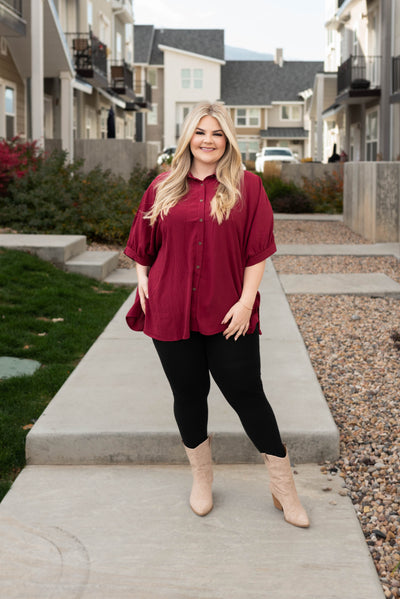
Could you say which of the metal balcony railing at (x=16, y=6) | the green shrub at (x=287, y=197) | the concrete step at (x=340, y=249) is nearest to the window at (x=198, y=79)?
the green shrub at (x=287, y=197)

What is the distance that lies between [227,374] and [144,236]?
666mm

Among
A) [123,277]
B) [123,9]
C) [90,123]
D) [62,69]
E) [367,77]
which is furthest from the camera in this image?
[123,9]

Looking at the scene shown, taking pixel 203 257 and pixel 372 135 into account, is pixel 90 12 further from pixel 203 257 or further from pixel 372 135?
pixel 203 257

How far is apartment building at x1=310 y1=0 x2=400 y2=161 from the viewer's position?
22.2 meters

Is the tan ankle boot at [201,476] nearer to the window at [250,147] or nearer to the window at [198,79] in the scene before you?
the window at [250,147]

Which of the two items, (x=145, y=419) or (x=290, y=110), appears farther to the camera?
(x=290, y=110)

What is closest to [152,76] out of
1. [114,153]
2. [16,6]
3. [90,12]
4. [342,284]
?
[90,12]

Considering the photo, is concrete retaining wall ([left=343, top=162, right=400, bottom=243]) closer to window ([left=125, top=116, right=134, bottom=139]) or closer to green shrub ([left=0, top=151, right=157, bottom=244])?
green shrub ([left=0, top=151, right=157, bottom=244])

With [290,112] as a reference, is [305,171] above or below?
below

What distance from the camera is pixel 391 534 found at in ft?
10.2

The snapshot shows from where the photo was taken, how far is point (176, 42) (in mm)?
51844

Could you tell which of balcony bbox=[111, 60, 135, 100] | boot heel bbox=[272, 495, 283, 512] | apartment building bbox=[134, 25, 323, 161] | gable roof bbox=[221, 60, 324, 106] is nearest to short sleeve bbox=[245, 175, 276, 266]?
boot heel bbox=[272, 495, 283, 512]

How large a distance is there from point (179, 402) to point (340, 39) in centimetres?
3055

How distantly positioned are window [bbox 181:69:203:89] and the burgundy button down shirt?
49.8 metres
